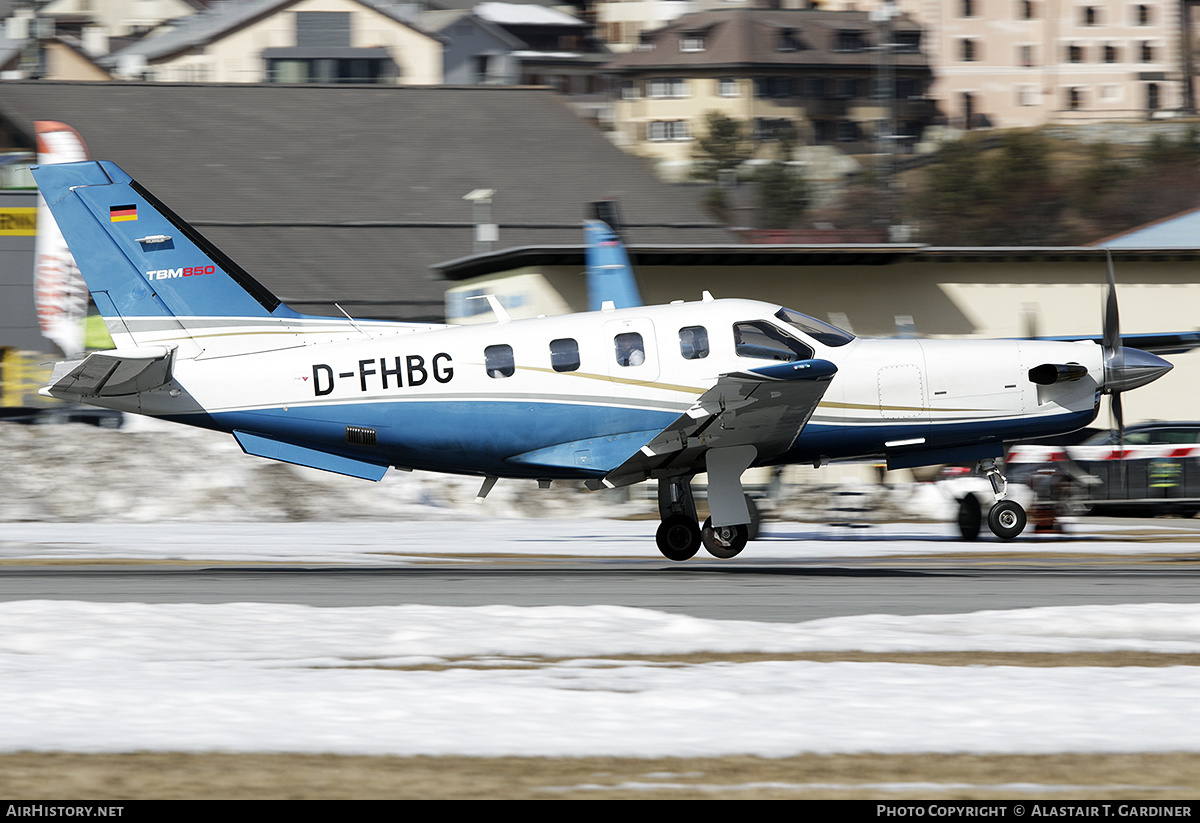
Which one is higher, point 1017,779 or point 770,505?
point 1017,779

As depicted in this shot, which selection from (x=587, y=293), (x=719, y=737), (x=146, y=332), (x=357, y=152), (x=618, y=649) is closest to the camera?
(x=719, y=737)

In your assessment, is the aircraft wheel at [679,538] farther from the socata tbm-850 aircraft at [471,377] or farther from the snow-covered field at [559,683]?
the snow-covered field at [559,683]

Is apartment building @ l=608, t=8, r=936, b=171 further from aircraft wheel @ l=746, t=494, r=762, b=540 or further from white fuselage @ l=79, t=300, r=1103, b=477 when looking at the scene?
white fuselage @ l=79, t=300, r=1103, b=477

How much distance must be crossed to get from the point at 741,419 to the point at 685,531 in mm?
1811

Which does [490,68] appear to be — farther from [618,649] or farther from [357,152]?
[618,649]

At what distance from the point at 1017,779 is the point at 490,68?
308 feet

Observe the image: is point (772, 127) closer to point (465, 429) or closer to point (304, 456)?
point (465, 429)

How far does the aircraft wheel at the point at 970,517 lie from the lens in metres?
20.9

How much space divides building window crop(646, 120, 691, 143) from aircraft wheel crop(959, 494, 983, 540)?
259 ft

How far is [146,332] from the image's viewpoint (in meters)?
16.1

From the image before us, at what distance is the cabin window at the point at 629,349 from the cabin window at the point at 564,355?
46 centimetres

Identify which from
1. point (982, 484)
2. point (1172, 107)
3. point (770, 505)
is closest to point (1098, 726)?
point (982, 484)

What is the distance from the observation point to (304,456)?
16141 mm

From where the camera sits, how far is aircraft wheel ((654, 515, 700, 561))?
16703mm
